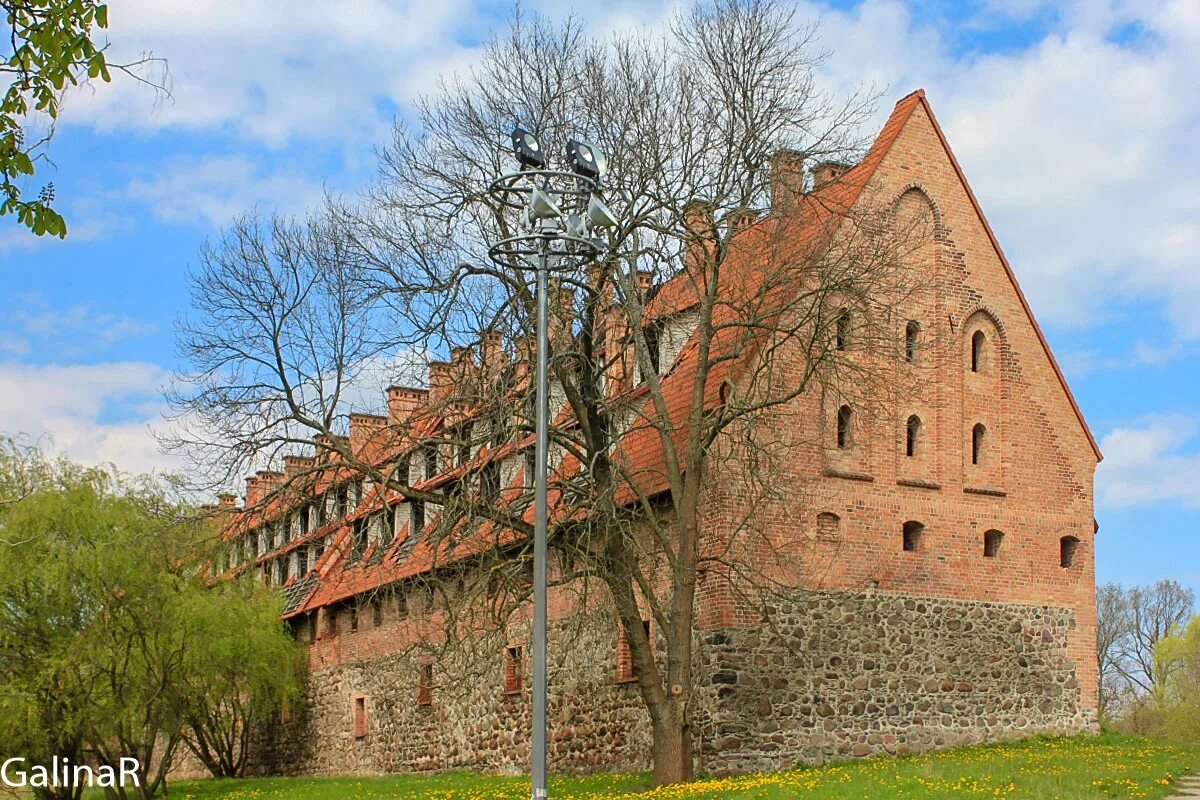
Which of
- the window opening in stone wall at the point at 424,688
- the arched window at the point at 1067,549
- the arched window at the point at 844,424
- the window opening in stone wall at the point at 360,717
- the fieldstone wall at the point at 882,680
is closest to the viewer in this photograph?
the fieldstone wall at the point at 882,680

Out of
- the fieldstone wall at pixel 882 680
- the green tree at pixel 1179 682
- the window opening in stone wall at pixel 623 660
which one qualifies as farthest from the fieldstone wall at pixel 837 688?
the green tree at pixel 1179 682

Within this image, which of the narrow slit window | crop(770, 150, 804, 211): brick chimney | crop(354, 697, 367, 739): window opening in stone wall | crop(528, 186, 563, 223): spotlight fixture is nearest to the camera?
crop(528, 186, 563, 223): spotlight fixture

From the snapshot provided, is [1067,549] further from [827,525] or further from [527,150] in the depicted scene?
[527,150]

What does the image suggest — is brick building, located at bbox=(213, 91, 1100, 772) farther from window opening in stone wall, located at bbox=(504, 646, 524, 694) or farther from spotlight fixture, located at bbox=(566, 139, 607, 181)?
spotlight fixture, located at bbox=(566, 139, 607, 181)

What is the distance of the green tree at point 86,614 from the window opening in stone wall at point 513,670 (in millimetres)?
6472

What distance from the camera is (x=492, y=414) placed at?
21.0 metres

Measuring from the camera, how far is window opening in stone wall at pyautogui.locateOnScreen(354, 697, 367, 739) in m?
37.4

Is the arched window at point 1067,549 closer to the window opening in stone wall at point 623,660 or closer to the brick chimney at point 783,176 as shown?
the window opening in stone wall at point 623,660

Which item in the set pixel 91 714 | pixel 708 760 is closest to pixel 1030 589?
pixel 708 760

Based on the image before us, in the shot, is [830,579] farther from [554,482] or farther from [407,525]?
[407,525]

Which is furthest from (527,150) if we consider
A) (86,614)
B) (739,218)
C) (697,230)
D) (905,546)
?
(86,614)

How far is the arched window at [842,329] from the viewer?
2158 centimetres

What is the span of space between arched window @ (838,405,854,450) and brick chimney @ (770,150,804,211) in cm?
466

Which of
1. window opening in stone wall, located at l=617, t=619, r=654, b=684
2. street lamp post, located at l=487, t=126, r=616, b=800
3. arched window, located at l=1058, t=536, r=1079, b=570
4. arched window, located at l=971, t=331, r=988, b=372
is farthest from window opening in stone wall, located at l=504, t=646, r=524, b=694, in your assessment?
street lamp post, located at l=487, t=126, r=616, b=800
